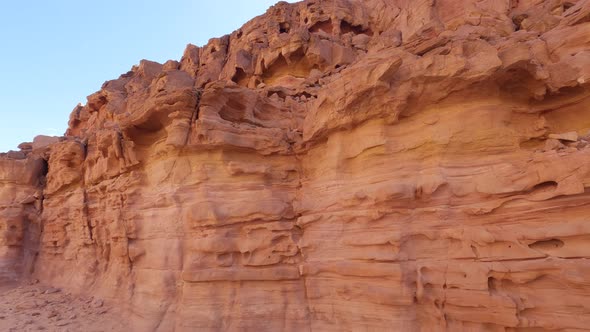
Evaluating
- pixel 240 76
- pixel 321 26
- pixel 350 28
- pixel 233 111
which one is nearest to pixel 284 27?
pixel 321 26

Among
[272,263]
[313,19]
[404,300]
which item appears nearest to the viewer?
[404,300]

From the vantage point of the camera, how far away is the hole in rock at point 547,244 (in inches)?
173

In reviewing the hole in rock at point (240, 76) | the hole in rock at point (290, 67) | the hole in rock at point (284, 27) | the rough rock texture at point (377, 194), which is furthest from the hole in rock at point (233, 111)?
the hole in rock at point (284, 27)

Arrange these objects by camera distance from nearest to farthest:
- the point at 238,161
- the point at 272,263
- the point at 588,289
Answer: the point at 588,289
the point at 272,263
the point at 238,161

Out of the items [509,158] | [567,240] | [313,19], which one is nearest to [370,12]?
[313,19]

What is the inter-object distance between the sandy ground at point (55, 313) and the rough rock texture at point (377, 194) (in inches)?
22.3

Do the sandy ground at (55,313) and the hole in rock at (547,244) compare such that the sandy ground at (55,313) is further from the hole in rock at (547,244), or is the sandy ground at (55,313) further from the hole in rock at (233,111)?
the hole in rock at (547,244)

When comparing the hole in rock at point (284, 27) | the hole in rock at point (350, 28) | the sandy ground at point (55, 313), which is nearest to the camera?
the sandy ground at point (55, 313)

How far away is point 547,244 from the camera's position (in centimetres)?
448

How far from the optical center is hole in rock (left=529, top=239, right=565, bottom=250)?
440 centimetres

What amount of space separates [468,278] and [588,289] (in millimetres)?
1295

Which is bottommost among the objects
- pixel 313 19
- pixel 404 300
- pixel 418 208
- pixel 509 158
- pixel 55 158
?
pixel 404 300

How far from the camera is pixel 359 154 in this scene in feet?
20.4

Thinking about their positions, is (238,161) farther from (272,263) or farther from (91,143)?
(91,143)
